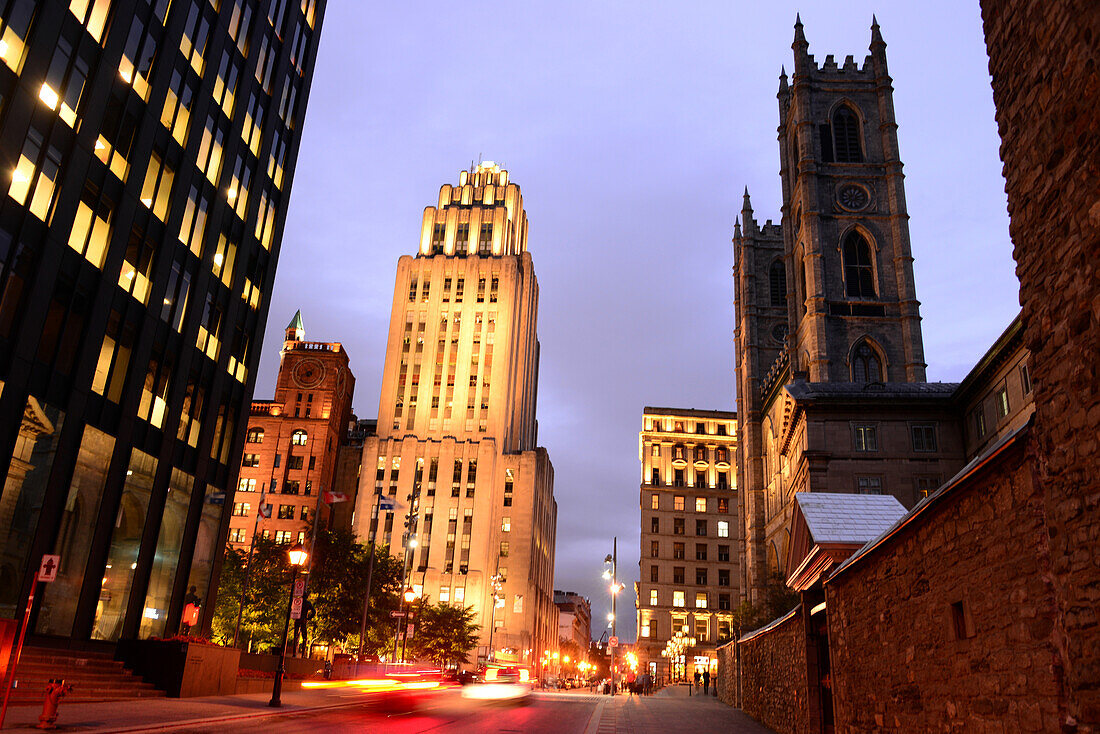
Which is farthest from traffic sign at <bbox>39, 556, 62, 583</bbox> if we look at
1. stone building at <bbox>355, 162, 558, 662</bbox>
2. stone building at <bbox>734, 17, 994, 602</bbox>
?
stone building at <bbox>355, 162, 558, 662</bbox>

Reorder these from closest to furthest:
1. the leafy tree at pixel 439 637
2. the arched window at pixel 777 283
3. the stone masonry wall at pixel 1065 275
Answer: the stone masonry wall at pixel 1065 275 → the leafy tree at pixel 439 637 → the arched window at pixel 777 283

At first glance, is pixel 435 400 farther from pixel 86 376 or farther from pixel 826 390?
pixel 86 376

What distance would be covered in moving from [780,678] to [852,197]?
5630 cm

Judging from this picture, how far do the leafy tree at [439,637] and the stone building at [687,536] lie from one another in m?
39.7

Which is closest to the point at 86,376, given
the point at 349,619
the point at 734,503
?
the point at 349,619

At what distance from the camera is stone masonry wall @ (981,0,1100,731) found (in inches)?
238

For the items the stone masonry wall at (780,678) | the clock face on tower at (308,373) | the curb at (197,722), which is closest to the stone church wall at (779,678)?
the stone masonry wall at (780,678)

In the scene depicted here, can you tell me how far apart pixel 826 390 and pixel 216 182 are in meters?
38.1

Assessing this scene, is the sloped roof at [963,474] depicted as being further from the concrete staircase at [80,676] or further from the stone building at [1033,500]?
the concrete staircase at [80,676]

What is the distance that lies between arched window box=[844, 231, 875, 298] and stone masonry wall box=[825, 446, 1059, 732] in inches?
2266

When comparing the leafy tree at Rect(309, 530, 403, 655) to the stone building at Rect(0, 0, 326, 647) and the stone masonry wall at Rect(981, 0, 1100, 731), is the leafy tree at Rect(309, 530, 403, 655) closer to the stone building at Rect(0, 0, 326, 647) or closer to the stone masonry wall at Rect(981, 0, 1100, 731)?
the stone building at Rect(0, 0, 326, 647)

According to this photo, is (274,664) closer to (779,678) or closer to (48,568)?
(48,568)

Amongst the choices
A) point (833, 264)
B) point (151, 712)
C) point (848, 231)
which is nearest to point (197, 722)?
point (151, 712)

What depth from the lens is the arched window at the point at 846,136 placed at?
7031cm
